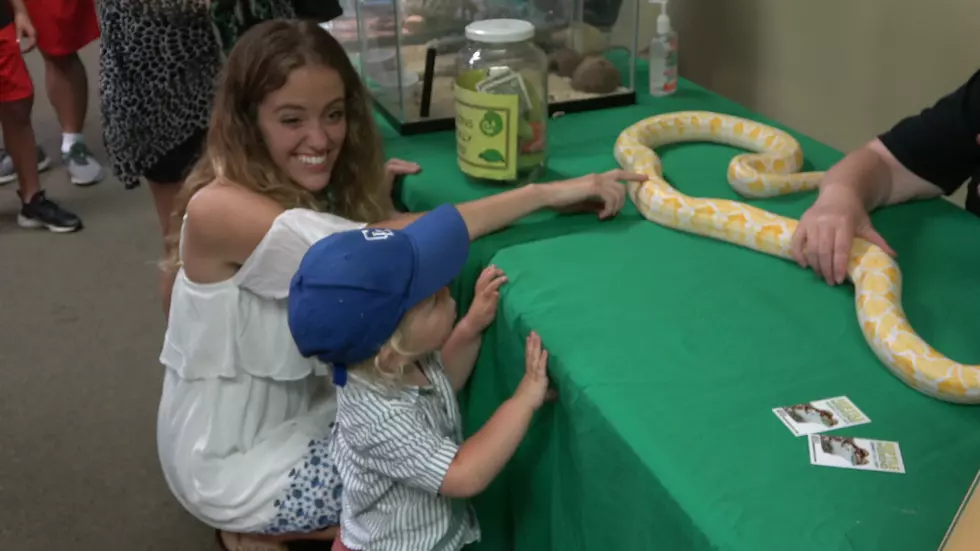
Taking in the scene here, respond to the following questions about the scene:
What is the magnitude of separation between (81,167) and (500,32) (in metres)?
2.50

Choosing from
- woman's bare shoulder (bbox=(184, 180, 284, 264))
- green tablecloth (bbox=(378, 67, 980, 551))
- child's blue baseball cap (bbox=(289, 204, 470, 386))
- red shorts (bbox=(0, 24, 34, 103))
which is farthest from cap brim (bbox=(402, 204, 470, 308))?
red shorts (bbox=(0, 24, 34, 103))

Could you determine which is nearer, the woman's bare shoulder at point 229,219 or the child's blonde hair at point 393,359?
the child's blonde hair at point 393,359

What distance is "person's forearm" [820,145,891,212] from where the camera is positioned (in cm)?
123

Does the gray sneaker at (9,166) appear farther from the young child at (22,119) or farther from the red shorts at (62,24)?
the red shorts at (62,24)

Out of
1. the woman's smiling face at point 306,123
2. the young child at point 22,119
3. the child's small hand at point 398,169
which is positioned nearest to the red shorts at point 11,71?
the young child at point 22,119

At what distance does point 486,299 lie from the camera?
1162 mm

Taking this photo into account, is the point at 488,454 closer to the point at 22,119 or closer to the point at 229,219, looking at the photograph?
the point at 229,219

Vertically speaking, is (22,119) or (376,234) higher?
(376,234)

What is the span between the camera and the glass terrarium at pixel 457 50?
174 cm

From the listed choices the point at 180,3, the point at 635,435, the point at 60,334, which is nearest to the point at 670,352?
the point at 635,435

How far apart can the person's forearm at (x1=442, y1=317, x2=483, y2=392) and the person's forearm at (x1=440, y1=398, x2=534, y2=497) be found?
189 mm

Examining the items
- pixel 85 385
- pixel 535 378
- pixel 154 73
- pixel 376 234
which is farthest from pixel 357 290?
pixel 85 385

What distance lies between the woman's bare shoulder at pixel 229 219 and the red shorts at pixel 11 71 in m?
1.89

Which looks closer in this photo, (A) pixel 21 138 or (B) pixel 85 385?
(B) pixel 85 385
